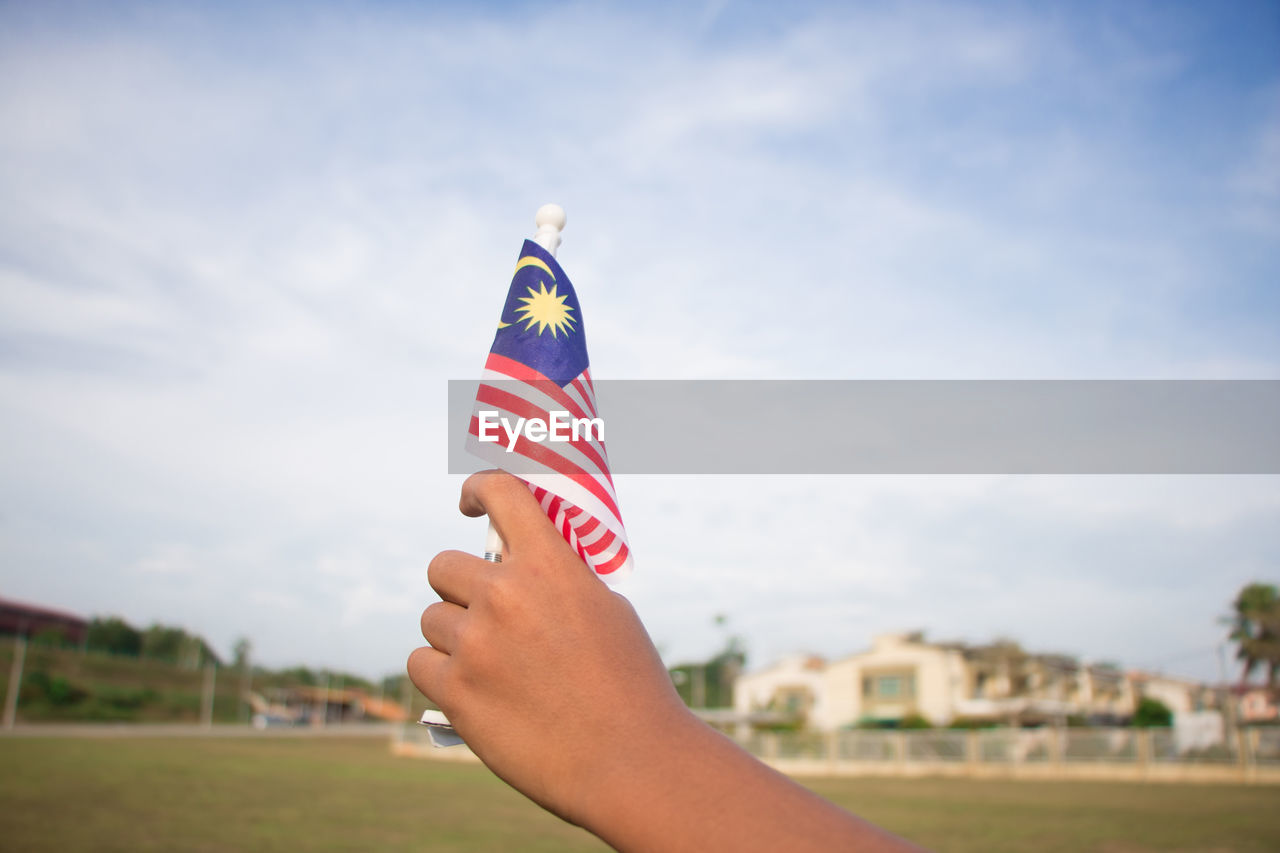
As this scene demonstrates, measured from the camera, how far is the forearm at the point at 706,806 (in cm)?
111

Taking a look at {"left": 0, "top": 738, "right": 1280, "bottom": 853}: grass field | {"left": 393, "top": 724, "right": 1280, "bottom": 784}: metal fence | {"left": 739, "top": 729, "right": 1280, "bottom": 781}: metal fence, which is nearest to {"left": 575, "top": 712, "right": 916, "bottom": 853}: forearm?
{"left": 0, "top": 738, "right": 1280, "bottom": 853}: grass field

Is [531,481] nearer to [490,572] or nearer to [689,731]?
[490,572]

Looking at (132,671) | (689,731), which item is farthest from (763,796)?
(132,671)

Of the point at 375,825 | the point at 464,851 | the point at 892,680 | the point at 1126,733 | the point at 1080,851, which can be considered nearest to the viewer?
the point at 464,851

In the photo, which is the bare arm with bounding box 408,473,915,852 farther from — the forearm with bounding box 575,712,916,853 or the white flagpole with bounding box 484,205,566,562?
the white flagpole with bounding box 484,205,566,562

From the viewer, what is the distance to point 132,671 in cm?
7306

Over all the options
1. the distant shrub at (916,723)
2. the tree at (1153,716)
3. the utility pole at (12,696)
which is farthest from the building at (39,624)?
the tree at (1153,716)

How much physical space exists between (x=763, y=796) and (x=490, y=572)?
521 millimetres

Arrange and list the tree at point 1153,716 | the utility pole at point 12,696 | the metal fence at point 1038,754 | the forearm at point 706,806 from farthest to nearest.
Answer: the utility pole at point 12,696 < the tree at point 1153,716 < the metal fence at point 1038,754 < the forearm at point 706,806

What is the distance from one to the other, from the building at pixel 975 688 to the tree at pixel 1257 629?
4516 millimetres

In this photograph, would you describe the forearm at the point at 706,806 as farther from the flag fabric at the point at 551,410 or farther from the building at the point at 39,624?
the building at the point at 39,624

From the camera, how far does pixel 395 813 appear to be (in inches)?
620

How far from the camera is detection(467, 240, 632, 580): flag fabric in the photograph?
1.91 m

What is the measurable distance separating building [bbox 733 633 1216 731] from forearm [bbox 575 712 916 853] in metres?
56.1
